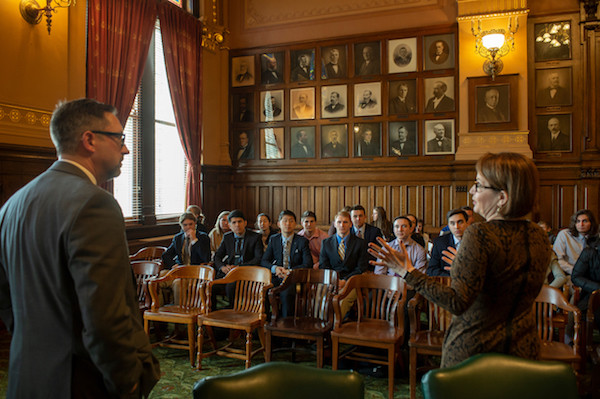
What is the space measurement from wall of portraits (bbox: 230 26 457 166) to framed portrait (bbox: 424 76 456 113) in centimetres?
2

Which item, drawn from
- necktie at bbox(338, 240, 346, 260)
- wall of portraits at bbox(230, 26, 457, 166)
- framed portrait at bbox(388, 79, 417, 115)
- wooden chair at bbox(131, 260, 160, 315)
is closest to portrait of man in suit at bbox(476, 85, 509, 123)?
wall of portraits at bbox(230, 26, 457, 166)

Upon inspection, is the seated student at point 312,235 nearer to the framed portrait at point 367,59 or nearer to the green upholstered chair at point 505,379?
the framed portrait at point 367,59

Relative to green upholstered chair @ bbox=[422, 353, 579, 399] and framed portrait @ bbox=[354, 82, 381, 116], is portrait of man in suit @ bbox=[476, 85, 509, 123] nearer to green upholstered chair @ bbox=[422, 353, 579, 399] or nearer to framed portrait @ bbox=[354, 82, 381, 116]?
framed portrait @ bbox=[354, 82, 381, 116]

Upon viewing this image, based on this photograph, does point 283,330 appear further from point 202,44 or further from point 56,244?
point 202,44

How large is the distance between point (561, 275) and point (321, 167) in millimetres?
5218

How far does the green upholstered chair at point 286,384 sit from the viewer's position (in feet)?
5.36

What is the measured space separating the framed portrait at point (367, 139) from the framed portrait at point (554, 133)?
9.80ft

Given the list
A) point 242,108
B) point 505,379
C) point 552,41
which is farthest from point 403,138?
point 505,379

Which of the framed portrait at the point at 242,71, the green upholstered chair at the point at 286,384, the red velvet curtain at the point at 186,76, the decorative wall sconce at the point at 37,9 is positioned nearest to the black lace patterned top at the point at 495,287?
the green upholstered chair at the point at 286,384

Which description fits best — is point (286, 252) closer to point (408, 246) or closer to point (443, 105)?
point (408, 246)

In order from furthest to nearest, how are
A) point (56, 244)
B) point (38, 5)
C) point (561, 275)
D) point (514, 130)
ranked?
1. point (514, 130)
2. point (38, 5)
3. point (561, 275)
4. point (56, 244)

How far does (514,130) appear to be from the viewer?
328 inches

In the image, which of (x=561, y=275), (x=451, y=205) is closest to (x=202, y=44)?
(x=451, y=205)

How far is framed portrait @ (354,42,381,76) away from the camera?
9.21 metres
